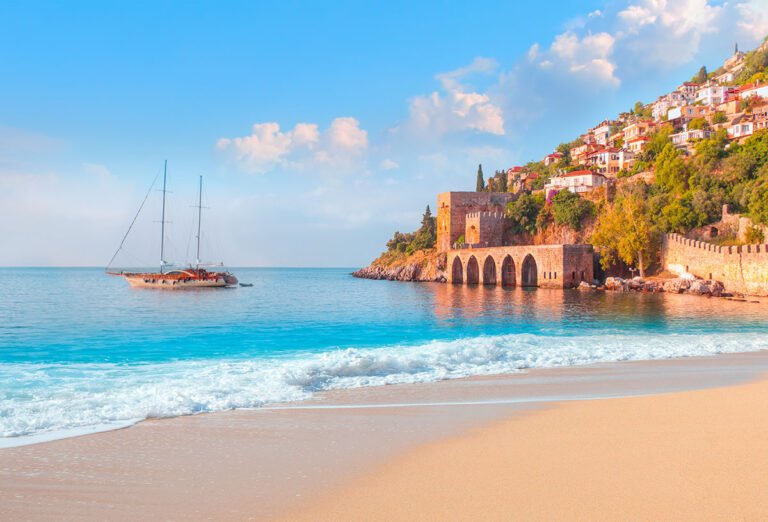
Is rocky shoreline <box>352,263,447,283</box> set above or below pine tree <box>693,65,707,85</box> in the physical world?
below

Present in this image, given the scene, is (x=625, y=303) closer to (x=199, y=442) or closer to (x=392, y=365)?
(x=392, y=365)

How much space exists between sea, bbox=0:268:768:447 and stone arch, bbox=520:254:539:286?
18.0 metres

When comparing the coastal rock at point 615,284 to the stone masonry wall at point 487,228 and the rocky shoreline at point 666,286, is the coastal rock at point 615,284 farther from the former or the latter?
the stone masonry wall at point 487,228

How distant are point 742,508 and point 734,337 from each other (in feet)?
45.2

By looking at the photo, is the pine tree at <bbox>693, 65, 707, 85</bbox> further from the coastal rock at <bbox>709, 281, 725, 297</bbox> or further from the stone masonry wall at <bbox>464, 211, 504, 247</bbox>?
the coastal rock at <bbox>709, 281, 725, 297</bbox>

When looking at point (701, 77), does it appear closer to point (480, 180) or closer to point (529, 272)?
point (480, 180)

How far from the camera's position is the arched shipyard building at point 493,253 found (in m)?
43.4

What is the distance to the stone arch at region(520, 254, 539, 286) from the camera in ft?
156

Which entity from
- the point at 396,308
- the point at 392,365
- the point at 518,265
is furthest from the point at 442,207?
the point at 392,365

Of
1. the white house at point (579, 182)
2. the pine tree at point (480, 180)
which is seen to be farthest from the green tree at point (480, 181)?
the white house at point (579, 182)

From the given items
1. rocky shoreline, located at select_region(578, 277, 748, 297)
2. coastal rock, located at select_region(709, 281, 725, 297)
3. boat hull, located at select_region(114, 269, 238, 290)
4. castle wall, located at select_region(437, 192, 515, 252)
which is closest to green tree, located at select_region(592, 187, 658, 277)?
rocky shoreline, located at select_region(578, 277, 748, 297)

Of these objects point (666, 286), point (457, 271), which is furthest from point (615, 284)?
point (457, 271)

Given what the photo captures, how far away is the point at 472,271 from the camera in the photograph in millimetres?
55562

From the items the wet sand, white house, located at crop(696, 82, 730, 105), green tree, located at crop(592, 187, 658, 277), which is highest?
white house, located at crop(696, 82, 730, 105)
